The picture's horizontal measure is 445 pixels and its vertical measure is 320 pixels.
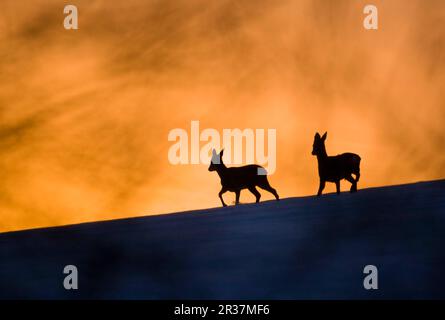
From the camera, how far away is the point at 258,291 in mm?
5703

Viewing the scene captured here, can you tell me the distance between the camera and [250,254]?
6637 millimetres

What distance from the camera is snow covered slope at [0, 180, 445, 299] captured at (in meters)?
5.78

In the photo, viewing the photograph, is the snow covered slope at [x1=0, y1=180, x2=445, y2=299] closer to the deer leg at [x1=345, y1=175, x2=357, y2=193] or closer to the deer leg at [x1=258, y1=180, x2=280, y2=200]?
the deer leg at [x1=345, y1=175, x2=357, y2=193]

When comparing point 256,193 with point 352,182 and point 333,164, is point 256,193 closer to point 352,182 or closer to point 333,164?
point 333,164

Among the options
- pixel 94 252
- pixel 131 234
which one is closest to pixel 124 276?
pixel 94 252

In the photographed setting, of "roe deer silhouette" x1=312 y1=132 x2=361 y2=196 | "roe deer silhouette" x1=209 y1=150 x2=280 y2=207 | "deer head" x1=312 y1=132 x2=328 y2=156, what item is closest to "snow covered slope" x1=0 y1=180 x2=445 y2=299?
"roe deer silhouette" x1=312 y1=132 x2=361 y2=196

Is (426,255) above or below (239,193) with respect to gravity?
below

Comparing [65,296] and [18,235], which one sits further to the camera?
[18,235]

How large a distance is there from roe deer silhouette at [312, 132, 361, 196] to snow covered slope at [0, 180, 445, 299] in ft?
1.52

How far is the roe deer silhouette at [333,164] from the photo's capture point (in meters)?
9.42

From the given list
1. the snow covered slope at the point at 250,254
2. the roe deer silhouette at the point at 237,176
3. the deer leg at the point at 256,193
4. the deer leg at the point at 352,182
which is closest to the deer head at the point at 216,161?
the roe deer silhouette at the point at 237,176

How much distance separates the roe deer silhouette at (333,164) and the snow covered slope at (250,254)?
0.46 meters
